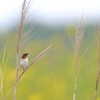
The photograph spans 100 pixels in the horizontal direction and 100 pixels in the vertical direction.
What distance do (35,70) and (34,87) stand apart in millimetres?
364

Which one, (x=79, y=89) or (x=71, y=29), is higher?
(x=71, y=29)

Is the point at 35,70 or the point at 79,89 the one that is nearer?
the point at 79,89

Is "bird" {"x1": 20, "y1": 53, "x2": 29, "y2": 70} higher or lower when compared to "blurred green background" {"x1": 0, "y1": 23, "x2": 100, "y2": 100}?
higher

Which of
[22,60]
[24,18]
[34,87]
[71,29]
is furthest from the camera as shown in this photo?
[71,29]

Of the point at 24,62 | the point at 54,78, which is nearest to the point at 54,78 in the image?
the point at 54,78

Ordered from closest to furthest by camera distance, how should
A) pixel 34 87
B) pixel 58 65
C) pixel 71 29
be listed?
pixel 34 87
pixel 71 29
pixel 58 65

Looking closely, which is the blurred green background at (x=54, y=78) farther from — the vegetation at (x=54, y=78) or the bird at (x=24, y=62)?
the bird at (x=24, y=62)

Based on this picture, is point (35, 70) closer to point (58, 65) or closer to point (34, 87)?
point (34, 87)

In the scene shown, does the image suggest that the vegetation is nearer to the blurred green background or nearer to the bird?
the blurred green background

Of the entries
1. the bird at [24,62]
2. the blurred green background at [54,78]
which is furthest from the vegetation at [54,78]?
the bird at [24,62]

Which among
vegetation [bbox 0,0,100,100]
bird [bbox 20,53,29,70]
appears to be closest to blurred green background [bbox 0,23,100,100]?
vegetation [bbox 0,0,100,100]

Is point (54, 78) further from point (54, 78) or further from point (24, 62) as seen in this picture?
point (24, 62)

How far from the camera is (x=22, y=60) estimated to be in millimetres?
2268

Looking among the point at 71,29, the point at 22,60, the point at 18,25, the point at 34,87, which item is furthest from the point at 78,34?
the point at 71,29
